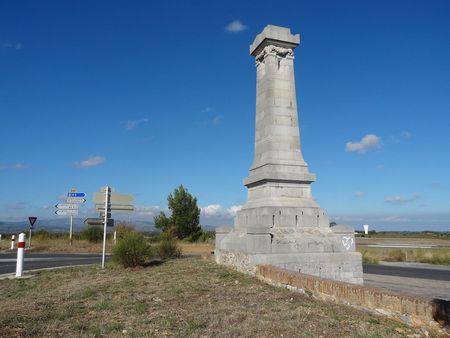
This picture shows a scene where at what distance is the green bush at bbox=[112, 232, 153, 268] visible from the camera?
11117mm

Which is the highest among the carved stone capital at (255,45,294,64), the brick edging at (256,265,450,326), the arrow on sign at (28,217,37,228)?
the carved stone capital at (255,45,294,64)

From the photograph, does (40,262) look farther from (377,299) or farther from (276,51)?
(377,299)

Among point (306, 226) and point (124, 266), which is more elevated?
point (306, 226)

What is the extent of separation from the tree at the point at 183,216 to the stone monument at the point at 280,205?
1998 cm

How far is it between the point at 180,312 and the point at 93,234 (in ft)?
86.9

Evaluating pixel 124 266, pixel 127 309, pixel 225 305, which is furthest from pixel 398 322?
pixel 124 266

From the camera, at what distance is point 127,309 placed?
18.9 feet

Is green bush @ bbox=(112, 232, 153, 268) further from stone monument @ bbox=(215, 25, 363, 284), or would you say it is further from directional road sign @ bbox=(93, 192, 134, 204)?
stone monument @ bbox=(215, 25, 363, 284)

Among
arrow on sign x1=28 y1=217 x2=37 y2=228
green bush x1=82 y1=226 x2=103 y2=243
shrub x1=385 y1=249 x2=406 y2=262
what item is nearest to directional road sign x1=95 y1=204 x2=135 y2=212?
arrow on sign x1=28 y1=217 x2=37 y2=228

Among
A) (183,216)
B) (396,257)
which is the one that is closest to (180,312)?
(396,257)

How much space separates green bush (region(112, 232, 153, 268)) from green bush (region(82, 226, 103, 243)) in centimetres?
1948

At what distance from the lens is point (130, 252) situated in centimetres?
1112

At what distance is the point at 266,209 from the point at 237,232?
1.63 metres

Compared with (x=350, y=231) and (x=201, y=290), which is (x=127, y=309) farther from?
(x=350, y=231)
